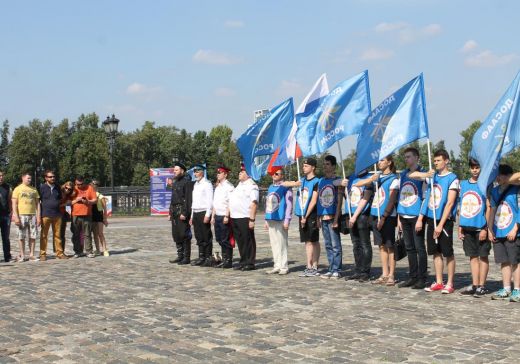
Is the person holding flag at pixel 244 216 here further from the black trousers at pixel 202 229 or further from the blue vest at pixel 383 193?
the blue vest at pixel 383 193

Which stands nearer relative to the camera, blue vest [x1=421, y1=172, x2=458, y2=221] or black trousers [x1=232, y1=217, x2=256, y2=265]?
blue vest [x1=421, y1=172, x2=458, y2=221]

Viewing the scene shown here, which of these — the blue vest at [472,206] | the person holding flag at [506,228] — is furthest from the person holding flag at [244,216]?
the person holding flag at [506,228]

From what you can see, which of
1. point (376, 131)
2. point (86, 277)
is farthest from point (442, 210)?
point (86, 277)

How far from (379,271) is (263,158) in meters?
2.85

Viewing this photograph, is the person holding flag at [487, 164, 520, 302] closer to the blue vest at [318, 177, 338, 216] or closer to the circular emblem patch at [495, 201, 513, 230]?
the circular emblem patch at [495, 201, 513, 230]

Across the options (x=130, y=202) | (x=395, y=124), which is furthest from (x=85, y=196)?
(x=130, y=202)

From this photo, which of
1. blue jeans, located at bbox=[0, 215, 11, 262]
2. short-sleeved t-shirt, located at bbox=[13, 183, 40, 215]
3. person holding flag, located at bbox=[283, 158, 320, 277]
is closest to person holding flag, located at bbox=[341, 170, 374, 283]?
person holding flag, located at bbox=[283, 158, 320, 277]

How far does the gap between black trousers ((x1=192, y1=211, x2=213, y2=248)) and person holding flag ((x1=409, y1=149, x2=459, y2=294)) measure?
4911 millimetres

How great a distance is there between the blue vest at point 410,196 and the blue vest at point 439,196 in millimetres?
178

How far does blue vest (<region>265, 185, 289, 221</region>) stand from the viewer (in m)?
11.1

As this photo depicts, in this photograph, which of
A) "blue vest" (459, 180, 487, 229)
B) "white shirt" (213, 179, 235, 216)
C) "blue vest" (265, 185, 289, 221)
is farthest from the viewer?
"white shirt" (213, 179, 235, 216)

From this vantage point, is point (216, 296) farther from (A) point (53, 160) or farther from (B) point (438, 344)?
(A) point (53, 160)

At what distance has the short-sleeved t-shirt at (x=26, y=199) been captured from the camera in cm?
1412

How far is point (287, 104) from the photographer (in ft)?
38.9
